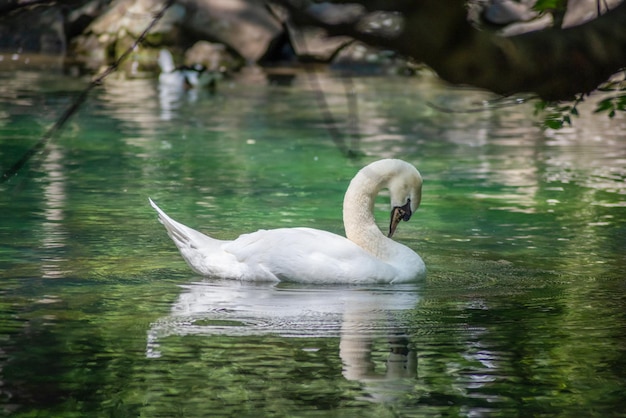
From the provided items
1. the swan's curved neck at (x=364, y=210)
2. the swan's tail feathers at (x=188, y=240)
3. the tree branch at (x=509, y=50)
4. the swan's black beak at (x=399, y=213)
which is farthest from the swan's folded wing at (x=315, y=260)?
the tree branch at (x=509, y=50)

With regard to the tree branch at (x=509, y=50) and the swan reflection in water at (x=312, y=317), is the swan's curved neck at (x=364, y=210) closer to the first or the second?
the swan reflection in water at (x=312, y=317)

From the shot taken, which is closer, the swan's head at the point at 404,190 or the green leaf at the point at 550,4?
the green leaf at the point at 550,4

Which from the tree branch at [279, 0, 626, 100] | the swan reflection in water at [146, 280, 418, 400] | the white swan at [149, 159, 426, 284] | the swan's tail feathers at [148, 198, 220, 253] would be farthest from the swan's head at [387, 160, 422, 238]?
the tree branch at [279, 0, 626, 100]

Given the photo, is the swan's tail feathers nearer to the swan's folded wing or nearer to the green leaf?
the swan's folded wing

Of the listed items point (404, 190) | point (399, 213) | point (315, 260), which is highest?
point (404, 190)

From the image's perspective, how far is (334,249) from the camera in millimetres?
8812

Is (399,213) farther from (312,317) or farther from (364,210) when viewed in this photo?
(312,317)

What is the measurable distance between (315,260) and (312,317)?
3.25 feet

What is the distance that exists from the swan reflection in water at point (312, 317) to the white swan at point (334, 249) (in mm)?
82

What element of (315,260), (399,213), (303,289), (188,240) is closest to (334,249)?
(315,260)

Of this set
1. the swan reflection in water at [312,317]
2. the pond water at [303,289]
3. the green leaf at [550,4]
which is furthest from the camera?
the swan reflection in water at [312,317]

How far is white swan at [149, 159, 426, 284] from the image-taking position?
879 cm

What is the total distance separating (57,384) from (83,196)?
6.22m

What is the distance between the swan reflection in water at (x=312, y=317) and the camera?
6.86m
